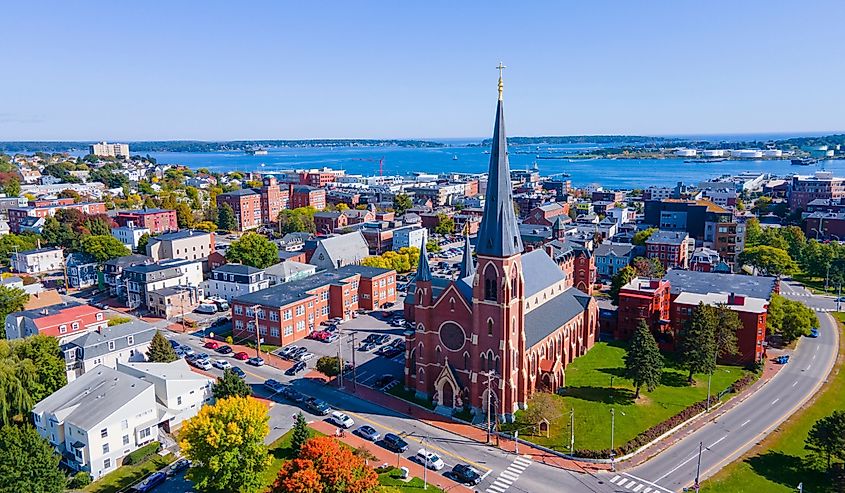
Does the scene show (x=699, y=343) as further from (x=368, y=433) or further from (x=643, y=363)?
(x=368, y=433)

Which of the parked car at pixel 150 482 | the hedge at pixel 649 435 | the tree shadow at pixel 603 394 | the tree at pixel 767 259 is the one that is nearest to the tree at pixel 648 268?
the tree at pixel 767 259

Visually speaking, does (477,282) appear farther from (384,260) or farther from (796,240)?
(796,240)

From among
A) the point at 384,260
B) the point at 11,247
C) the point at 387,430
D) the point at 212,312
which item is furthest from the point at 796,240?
the point at 11,247

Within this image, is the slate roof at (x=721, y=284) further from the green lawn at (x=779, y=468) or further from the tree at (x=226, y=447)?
the tree at (x=226, y=447)

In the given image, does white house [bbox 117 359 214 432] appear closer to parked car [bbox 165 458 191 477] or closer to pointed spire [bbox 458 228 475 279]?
parked car [bbox 165 458 191 477]

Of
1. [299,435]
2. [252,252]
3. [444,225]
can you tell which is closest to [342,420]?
[299,435]
